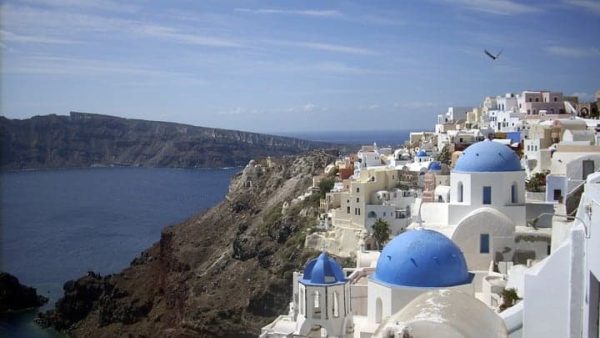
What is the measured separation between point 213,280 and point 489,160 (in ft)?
75.6

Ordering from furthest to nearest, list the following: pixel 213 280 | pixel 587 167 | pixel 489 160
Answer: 1. pixel 213 280
2. pixel 587 167
3. pixel 489 160

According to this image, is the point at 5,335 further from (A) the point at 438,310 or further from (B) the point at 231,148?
(B) the point at 231,148

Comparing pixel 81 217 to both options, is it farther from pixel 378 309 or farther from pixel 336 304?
pixel 378 309

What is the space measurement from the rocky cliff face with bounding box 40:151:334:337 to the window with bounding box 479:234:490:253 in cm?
1523

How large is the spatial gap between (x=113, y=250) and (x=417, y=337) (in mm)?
46968

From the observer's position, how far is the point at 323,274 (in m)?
12.4

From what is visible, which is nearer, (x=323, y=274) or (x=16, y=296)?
(x=323, y=274)

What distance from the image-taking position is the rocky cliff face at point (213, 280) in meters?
30.1

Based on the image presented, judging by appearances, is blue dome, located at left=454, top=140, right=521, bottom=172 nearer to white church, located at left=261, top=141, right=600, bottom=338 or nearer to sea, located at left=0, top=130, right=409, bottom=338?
white church, located at left=261, top=141, right=600, bottom=338

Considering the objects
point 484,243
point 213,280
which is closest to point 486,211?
point 484,243

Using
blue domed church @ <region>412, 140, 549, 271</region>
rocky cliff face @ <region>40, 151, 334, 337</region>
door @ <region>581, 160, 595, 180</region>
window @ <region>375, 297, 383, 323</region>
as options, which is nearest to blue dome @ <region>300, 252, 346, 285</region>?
window @ <region>375, 297, 383, 323</region>

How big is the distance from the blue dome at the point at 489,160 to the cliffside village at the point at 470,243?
0.09 feet

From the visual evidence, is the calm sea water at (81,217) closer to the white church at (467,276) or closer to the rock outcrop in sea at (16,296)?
the rock outcrop in sea at (16,296)

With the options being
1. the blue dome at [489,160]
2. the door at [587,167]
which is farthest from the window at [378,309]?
the door at [587,167]
